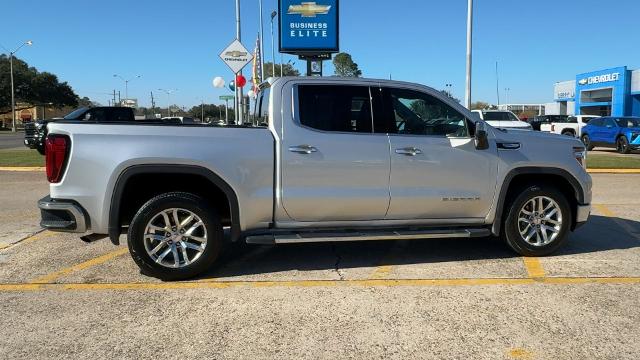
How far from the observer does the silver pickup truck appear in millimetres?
4797

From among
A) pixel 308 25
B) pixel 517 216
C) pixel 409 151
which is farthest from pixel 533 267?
pixel 308 25

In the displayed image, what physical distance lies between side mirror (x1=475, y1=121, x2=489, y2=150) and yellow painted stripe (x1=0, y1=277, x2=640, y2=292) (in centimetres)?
133

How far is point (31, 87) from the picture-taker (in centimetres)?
8062

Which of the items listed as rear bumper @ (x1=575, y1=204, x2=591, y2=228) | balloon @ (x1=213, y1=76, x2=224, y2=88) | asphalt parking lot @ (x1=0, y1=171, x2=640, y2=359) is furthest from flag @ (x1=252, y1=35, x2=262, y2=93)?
rear bumper @ (x1=575, y1=204, x2=591, y2=228)

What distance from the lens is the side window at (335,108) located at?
17.3ft

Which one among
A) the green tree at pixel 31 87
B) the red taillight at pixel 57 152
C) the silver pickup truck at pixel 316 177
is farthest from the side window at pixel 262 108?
the green tree at pixel 31 87

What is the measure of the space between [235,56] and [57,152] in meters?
10.2

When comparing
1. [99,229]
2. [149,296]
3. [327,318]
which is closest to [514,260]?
[327,318]

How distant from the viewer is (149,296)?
4656 millimetres

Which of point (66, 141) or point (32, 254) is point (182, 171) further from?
point (32, 254)

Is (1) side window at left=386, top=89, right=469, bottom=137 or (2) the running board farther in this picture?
(1) side window at left=386, top=89, right=469, bottom=137

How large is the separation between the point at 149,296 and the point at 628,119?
24331 millimetres

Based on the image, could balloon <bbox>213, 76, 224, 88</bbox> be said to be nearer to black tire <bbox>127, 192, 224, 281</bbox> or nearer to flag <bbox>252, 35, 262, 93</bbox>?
flag <bbox>252, 35, 262, 93</bbox>

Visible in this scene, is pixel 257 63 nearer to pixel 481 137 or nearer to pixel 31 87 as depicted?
pixel 481 137
